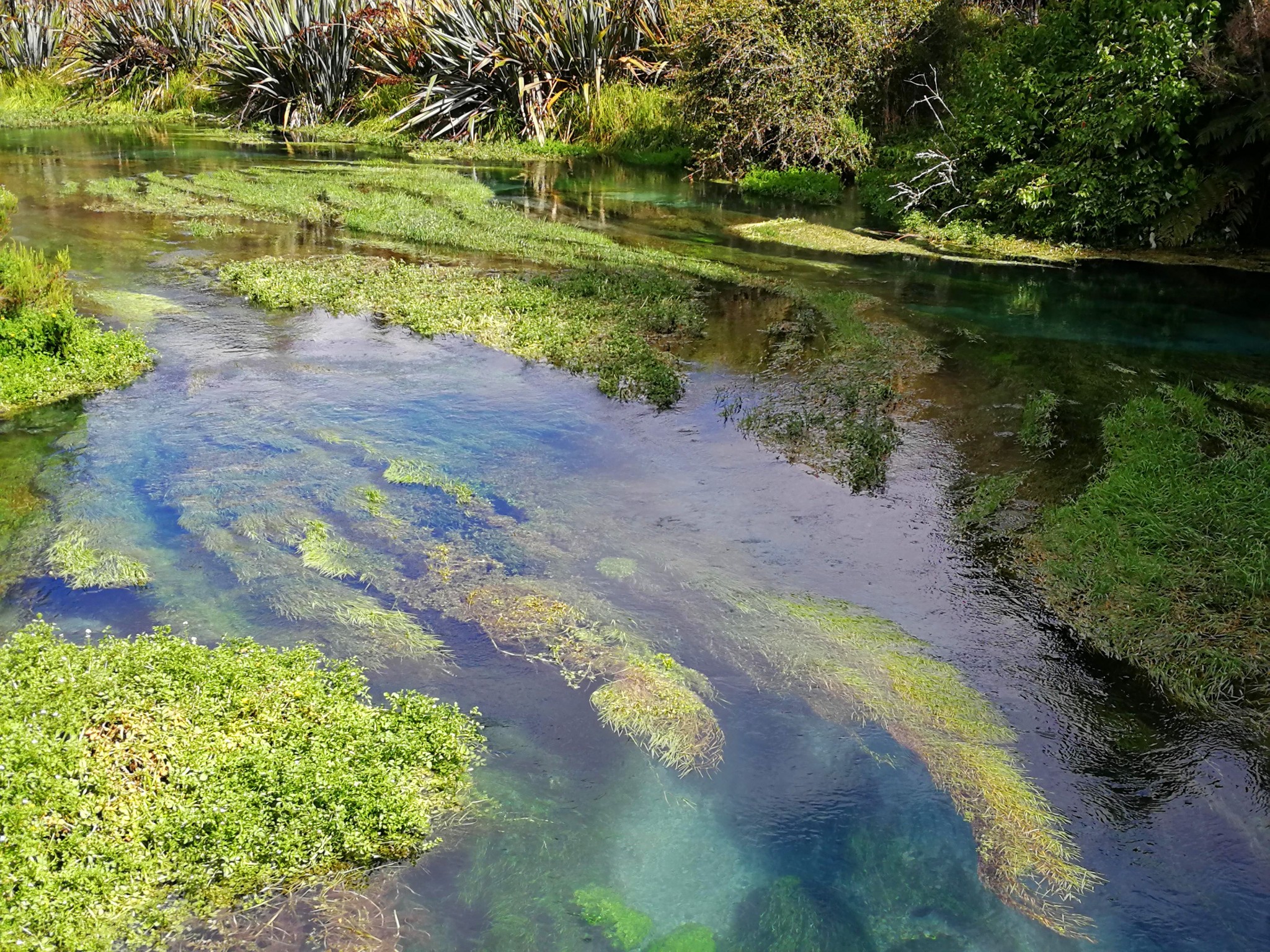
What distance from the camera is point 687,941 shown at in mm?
3498

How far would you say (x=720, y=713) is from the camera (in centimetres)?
458

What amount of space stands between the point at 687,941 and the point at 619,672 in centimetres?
148

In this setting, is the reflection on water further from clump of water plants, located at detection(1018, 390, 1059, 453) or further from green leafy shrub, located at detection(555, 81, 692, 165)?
green leafy shrub, located at detection(555, 81, 692, 165)

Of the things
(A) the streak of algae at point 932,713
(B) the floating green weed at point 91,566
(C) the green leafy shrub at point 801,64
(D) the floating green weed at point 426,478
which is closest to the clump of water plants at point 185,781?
(B) the floating green weed at point 91,566

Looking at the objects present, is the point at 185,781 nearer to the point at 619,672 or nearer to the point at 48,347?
the point at 619,672

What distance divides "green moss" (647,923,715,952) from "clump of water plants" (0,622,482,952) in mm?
908

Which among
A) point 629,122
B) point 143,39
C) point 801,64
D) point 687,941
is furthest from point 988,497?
point 143,39

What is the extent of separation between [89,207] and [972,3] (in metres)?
14.8

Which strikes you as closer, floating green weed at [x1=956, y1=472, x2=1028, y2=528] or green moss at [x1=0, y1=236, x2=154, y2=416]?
floating green weed at [x1=956, y1=472, x2=1028, y2=528]

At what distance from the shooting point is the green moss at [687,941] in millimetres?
3465

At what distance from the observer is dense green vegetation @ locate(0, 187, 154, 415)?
7652 mm

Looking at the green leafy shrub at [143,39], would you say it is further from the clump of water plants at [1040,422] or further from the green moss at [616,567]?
the green moss at [616,567]

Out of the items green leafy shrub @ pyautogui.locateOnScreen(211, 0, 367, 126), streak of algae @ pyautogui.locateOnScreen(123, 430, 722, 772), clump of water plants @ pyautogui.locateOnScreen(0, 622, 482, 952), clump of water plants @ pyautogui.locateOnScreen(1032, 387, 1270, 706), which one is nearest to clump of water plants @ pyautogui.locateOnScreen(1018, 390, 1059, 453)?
clump of water plants @ pyautogui.locateOnScreen(1032, 387, 1270, 706)

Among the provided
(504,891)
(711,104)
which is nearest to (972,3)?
(711,104)
